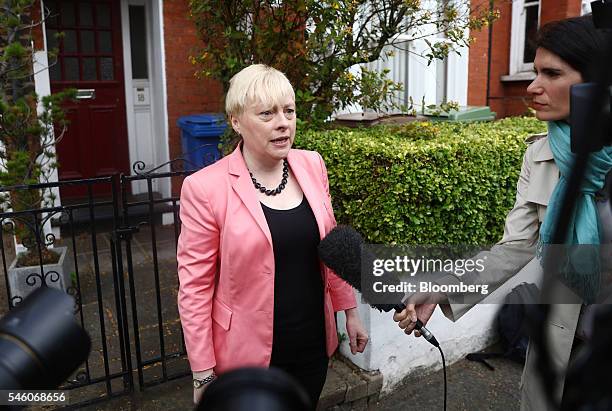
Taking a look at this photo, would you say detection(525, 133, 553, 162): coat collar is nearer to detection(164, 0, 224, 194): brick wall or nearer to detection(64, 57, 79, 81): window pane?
detection(164, 0, 224, 194): brick wall

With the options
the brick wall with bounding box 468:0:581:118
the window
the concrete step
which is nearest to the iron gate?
the concrete step

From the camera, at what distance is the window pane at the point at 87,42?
7.11 m

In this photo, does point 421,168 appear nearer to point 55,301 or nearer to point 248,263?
point 248,263

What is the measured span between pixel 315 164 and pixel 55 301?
5.75 ft

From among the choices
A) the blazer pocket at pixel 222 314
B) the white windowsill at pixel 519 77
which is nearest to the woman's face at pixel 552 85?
the blazer pocket at pixel 222 314

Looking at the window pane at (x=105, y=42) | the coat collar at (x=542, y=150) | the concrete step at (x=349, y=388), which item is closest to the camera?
the coat collar at (x=542, y=150)

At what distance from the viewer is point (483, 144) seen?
3.88m

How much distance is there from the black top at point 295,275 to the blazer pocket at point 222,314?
0.65 feet

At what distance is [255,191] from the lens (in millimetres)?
2355

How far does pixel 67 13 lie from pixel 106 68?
791 mm

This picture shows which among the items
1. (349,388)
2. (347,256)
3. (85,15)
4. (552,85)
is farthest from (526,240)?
(85,15)

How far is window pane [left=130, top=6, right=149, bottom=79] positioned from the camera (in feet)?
24.2

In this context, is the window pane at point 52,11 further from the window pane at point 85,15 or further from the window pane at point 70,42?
the window pane at point 85,15

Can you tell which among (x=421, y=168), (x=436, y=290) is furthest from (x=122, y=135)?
(x=436, y=290)
